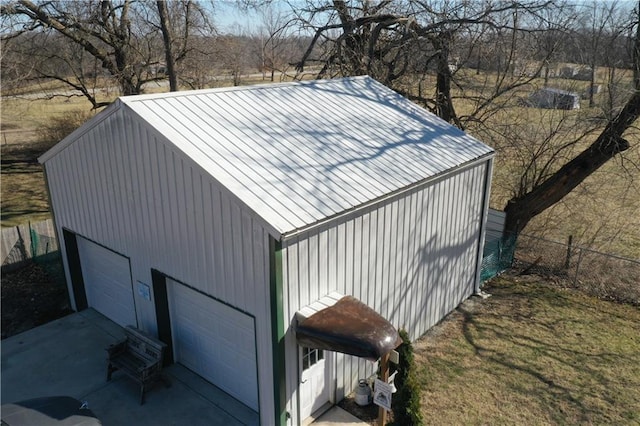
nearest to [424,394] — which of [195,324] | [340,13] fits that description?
[195,324]

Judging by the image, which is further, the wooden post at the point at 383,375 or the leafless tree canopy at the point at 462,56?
the leafless tree canopy at the point at 462,56

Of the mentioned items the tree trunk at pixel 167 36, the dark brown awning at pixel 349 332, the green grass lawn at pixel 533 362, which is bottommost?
the green grass lawn at pixel 533 362

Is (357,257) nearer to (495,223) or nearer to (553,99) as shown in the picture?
(495,223)

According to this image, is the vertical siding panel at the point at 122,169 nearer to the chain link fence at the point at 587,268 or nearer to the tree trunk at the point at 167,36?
the chain link fence at the point at 587,268

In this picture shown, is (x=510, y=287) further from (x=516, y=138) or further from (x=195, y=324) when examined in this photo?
(x=195, y=324)

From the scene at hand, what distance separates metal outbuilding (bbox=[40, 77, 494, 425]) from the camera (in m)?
6.71

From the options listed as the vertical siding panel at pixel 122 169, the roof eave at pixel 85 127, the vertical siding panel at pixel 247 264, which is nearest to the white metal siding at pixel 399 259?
the vertical siding panel at pixel 247 264

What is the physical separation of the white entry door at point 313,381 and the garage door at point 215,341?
82cm

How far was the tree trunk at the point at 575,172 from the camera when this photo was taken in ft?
38.9

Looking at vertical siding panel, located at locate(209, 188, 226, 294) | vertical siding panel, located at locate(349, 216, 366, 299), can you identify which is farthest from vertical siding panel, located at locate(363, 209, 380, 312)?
vertical siding panel, located at locate(209, 188, 226, 294)

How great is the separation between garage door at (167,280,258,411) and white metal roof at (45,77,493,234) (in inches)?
81.2

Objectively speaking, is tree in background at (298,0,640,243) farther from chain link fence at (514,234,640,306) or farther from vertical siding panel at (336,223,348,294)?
vertical siding panel at (336,223,348,294)

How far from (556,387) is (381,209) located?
450 cm

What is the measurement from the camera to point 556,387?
27.8ft
